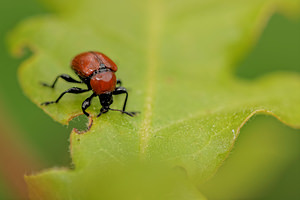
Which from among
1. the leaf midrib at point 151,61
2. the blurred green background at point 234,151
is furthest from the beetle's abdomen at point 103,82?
the blurred green background at point 234,151

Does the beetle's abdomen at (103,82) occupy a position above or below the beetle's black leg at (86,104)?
above

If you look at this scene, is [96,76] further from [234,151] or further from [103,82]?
[234,151]

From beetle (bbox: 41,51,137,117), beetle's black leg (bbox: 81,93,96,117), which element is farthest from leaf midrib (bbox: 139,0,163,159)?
beetle's black leg (bbox: 81,93,96,117)

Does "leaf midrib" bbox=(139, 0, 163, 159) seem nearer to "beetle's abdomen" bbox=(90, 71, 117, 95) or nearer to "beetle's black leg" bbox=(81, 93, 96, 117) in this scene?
"beetle's abdomen" bbox=(90, 71, 117, 95)

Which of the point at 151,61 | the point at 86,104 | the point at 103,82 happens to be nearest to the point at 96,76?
the point at 103,82

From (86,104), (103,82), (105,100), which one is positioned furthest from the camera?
(103,82)

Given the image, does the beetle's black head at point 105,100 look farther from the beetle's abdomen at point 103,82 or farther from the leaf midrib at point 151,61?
the leaf midrib at point 151,61
